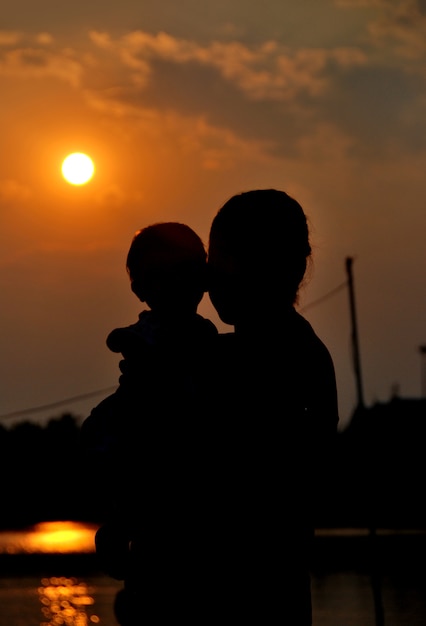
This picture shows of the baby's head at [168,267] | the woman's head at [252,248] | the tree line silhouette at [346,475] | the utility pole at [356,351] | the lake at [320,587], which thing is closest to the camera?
the woman's head at [252,248]

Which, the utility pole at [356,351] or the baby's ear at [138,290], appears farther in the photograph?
the utility pole at [356,351]

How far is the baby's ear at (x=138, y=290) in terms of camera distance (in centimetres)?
266

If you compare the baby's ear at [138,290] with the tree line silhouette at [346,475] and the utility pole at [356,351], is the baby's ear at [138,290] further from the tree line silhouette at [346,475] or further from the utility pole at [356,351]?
the tree line silhouette at [346,475]

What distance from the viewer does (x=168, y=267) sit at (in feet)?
8.61

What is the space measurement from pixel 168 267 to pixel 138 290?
0.29 feet

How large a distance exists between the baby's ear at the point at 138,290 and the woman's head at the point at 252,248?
0.20 meters

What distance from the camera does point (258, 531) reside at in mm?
2346

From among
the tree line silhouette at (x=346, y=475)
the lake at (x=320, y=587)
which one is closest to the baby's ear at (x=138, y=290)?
the lake at (x=320, y=587)

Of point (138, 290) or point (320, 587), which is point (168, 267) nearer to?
point (138, 290)

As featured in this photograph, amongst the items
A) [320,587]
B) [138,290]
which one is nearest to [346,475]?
[320,587]

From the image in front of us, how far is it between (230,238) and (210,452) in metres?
0.41

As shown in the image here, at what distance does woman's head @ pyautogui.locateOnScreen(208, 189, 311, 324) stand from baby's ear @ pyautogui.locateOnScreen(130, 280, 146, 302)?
0.66 feet

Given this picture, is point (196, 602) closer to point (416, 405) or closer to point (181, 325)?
point (181, 325)

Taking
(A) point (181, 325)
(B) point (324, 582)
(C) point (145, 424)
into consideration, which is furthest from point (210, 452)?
(B) point (324, 582)
